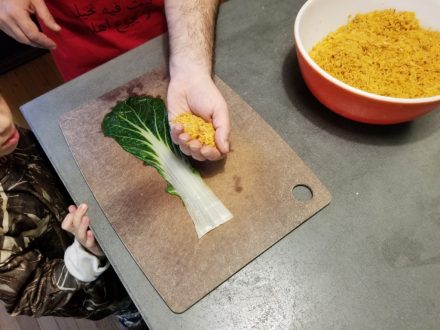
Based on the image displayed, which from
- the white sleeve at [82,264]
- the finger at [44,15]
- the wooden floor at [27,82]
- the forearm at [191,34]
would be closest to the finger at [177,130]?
the forearm at [191,34]

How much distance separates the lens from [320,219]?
0.68m

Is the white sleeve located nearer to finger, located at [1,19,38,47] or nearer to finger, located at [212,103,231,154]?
finger, located at [212,103,231,154]

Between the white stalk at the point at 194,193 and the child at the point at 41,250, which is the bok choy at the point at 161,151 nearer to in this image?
the white stalk at the point at 194,193

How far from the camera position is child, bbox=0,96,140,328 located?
72 cm

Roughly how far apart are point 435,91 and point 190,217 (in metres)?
0.54

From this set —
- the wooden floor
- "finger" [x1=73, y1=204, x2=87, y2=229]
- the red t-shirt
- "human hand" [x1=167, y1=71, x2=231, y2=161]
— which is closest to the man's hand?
"human hand" [x1=167, y1=71, x2=231, y2=161]

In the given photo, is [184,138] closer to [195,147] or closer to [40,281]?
[195,147]

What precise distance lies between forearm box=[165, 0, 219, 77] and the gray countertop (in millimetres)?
49

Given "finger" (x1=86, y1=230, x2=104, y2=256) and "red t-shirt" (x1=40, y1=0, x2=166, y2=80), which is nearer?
"finger" (x1=86, y1=230, x2=104, y2=256)

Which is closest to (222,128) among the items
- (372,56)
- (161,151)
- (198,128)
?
(198,128)

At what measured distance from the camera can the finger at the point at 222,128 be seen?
686mm

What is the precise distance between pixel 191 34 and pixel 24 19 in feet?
1.25

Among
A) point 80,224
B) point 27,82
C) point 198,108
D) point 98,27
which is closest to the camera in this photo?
point 80,224

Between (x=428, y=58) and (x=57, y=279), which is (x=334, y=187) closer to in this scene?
(x=428, y=58)
